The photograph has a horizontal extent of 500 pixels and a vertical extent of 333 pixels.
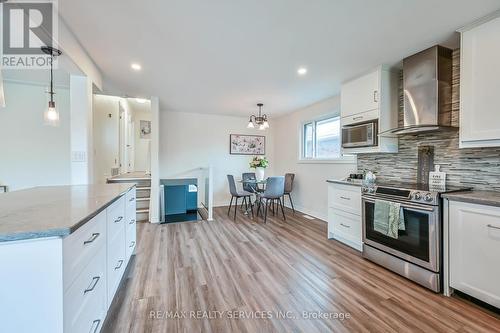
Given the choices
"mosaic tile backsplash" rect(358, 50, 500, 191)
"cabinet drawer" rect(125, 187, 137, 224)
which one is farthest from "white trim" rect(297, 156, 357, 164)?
"cabinet drawer" rect(125, 187, 137, 224)

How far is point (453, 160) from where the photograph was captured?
229 cm

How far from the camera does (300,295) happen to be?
1.89 meters

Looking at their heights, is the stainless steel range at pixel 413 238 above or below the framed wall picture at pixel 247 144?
below

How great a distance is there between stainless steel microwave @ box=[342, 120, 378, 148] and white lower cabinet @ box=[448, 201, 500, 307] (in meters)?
1.14

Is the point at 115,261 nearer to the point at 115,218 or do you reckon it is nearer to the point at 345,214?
the point at 115,218

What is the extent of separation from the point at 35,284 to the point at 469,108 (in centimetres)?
315

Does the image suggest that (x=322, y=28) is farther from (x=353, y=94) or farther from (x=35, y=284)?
(x=35, y=284)

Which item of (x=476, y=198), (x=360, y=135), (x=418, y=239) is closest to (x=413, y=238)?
(x=418, y=239)

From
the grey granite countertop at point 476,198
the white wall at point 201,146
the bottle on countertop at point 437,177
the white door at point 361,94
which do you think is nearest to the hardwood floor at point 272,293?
the grey granite countertop at point 476,198

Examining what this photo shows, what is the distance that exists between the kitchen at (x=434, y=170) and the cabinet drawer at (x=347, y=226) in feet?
0.05

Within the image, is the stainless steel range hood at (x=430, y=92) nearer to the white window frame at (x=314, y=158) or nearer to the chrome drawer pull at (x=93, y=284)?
the white window frame at (x=314, y=158)

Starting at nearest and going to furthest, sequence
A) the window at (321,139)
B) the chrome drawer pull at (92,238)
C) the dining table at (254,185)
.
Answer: the chrome drawer pull at (92,238), the window at (321,139), the dining table at (254,185)

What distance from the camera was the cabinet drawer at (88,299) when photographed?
93cm

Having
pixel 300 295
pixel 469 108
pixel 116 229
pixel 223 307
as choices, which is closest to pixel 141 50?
pixel 116 229
